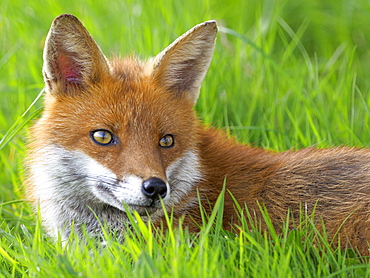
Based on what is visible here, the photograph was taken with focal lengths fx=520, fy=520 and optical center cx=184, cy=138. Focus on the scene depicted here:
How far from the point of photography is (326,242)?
3.60 m

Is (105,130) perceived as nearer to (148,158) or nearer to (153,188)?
(148,158)

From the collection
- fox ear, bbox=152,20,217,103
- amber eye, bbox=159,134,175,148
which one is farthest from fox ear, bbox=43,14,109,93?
amber eye, bbox=159,134,175,148

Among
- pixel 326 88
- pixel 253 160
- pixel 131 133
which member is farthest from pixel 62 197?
pixel 326 88

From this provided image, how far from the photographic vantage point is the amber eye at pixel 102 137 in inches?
154

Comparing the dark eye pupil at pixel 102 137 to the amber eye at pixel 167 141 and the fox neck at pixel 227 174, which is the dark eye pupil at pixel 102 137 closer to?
the amber eye at pixel 167 141

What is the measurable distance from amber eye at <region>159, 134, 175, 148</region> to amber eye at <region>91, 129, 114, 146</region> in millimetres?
414

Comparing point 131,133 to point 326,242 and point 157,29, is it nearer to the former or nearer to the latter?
point 326,242

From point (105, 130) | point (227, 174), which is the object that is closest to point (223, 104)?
point (227, 174)

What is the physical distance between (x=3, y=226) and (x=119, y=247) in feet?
4.97

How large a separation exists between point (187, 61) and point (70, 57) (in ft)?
3.30

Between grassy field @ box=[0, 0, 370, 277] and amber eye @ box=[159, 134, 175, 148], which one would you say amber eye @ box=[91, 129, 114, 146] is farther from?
grassy field @ box=[0, 0, 370, 277]

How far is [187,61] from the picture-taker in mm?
4559

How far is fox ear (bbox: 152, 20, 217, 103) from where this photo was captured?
14.1 feet

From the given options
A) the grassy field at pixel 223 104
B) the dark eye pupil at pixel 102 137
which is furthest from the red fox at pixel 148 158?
the grassy field at pixel 223 104
